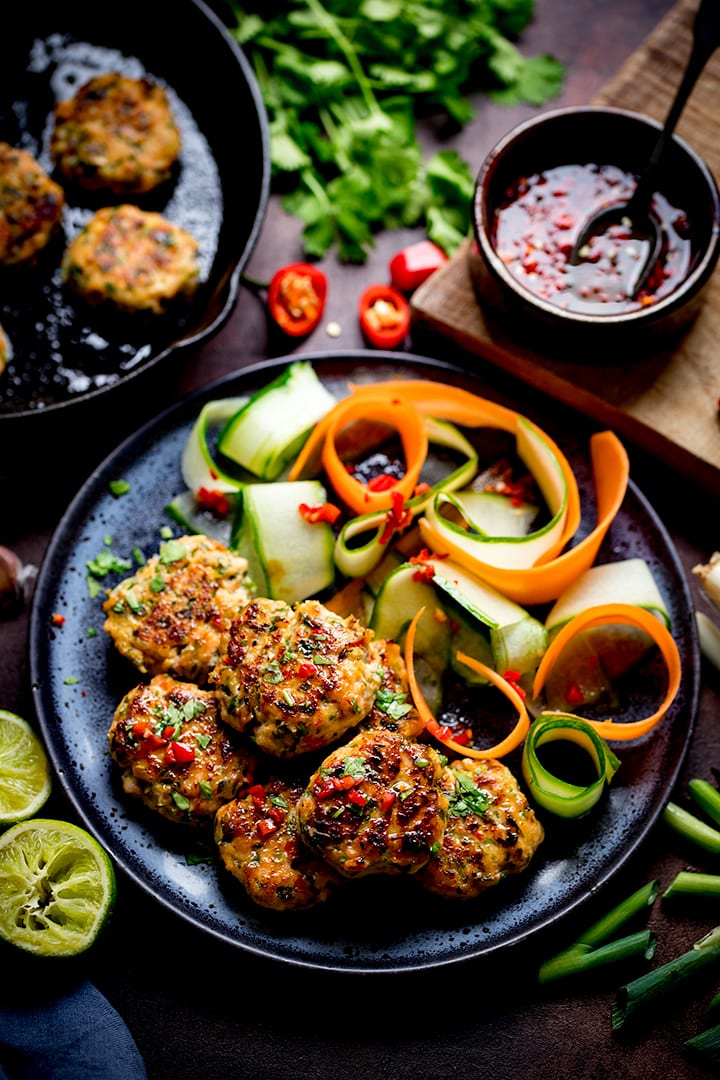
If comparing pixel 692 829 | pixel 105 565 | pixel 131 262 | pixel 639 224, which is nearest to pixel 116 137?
pixel 131 262

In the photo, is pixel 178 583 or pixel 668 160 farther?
pixel 668 160

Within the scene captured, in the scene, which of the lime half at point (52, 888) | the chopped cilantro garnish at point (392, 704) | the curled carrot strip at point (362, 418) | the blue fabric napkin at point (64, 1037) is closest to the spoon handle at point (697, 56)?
the curled carrot strip at point (362, 418)

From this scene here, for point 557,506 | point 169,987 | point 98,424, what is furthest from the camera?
point 98,424

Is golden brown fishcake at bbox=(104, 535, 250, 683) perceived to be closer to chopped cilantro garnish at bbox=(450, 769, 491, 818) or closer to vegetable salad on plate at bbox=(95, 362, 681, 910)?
vegetable salad on plate at bbox=(95, 362, 681, 910)

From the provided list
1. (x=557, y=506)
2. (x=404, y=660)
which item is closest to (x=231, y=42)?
(x=557, y=506)

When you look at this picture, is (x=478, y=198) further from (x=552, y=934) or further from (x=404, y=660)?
(x=552, y=934)

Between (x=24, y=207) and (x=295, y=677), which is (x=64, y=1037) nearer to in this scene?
(x=295, y=677)

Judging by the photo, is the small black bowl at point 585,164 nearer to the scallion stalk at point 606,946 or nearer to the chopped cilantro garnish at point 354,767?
the chopped cilantro garnish at point 354,767
